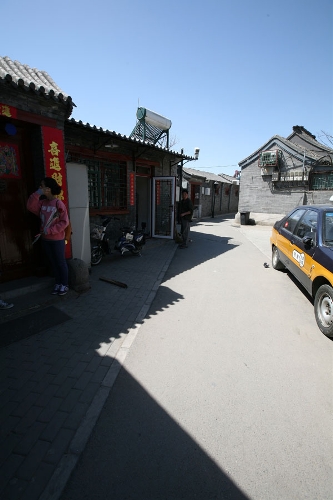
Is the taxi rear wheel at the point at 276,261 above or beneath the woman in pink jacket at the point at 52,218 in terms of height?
beneath

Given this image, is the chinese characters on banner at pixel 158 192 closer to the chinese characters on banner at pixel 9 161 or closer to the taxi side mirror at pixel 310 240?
the chinese characters on banner at pixel 9 161

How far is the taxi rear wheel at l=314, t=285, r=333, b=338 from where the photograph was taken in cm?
349

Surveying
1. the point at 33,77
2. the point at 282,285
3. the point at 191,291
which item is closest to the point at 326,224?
the point at 282,285

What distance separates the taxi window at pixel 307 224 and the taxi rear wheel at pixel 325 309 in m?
1.12

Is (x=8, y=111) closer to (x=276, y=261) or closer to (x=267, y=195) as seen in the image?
(x=276, y=261)

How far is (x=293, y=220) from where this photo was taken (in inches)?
220

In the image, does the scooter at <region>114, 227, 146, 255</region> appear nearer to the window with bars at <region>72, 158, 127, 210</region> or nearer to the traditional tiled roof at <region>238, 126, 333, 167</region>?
the window with bars at <region>72, 158, 127, 210</region>

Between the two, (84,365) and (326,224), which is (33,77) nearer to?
(84,365)

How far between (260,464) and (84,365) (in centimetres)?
190

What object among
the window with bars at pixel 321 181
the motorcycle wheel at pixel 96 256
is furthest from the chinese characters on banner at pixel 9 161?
the window with bars at pixel 321 181

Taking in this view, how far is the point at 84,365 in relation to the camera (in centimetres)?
282

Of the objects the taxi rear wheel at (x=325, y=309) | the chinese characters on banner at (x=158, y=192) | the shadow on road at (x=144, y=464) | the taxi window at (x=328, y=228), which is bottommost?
the shadow on road at (x=144, y=464)

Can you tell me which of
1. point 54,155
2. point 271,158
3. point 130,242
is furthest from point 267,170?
point 54,155

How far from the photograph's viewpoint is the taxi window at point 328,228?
13.0 feet
